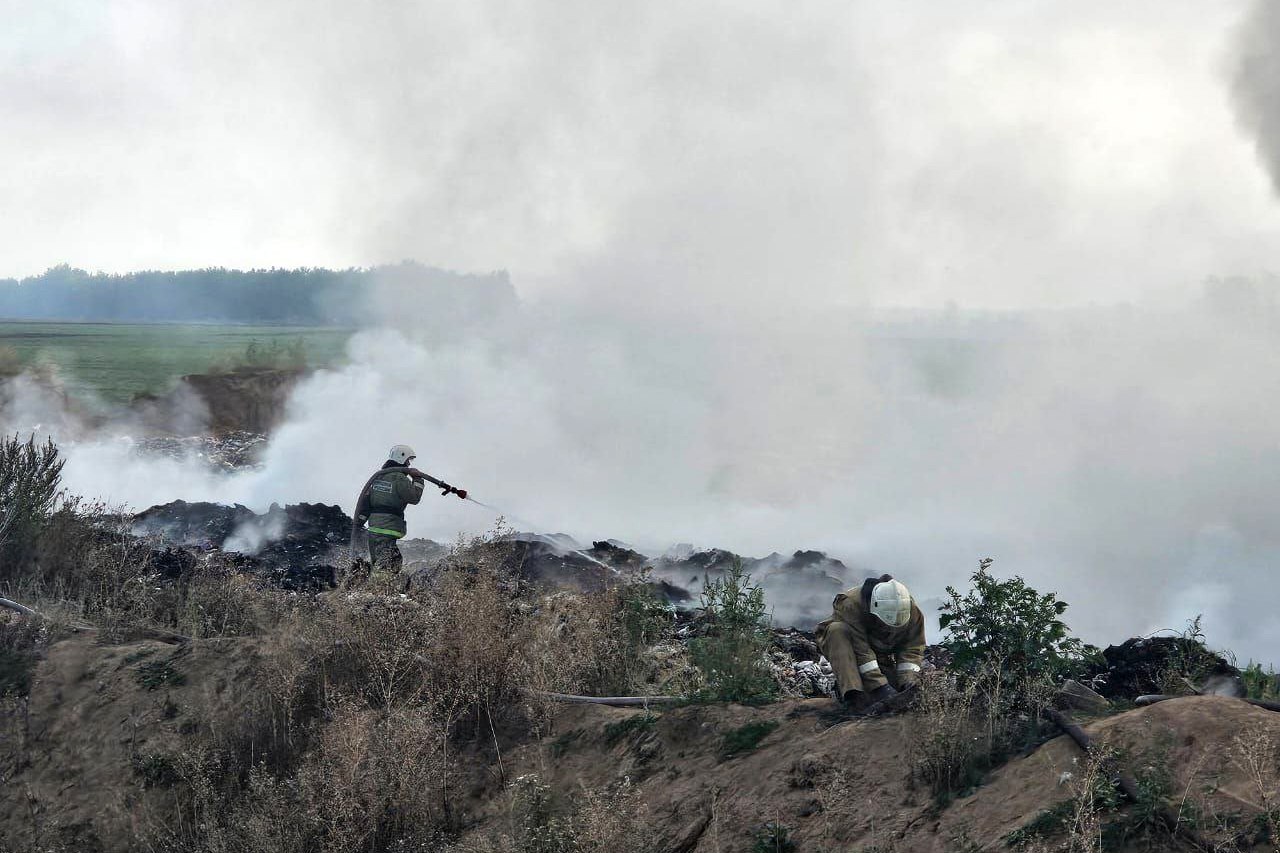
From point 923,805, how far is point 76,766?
705 centimetres

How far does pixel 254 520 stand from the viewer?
21.2 meters

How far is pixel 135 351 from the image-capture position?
52.9 metres

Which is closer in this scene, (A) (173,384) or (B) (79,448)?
(B) (79,448)

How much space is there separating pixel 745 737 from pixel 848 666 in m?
0.91

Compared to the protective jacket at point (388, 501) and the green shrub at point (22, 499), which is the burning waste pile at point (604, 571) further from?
the green shrub at point (22, 499)

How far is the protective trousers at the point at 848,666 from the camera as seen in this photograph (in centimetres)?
726

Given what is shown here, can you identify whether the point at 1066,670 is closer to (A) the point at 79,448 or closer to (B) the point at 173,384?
(A) the point at 79,448

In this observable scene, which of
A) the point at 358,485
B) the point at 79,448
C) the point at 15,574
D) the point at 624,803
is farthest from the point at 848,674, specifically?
the point at 79,448

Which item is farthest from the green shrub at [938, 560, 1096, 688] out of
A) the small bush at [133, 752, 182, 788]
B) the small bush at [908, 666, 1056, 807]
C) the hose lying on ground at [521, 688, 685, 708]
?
the small bush at [133, 752, 182, 788]

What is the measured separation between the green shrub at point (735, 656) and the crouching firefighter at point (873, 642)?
0.63m

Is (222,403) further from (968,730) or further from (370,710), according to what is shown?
(968,730)

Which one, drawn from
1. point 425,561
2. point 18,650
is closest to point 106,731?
point 18,650

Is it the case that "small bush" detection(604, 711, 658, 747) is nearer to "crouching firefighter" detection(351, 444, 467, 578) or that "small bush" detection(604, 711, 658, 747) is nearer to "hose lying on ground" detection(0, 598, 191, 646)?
"hose lying on ground" detection(0, 598, 191, 646)

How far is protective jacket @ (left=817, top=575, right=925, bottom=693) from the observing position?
7309mm
